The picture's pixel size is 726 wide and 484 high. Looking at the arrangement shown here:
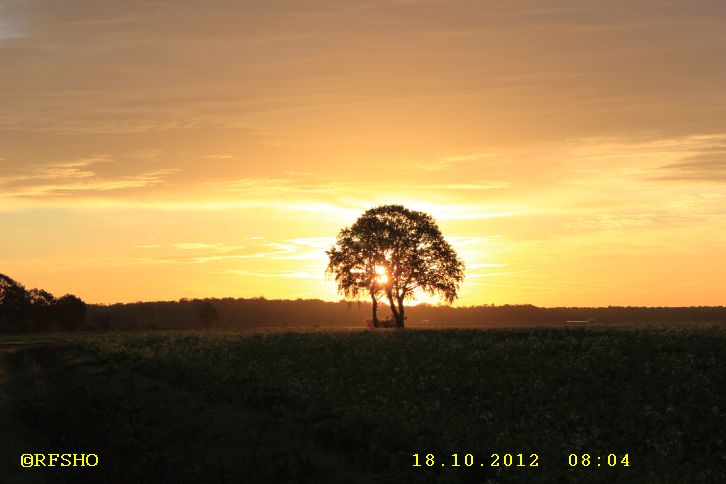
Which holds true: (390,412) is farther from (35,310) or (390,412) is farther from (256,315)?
(256,315)

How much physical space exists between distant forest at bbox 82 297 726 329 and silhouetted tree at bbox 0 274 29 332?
39.5ft

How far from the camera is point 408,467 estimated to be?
66.5ft

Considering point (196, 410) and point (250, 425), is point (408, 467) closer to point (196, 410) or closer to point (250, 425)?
point (250, 425)

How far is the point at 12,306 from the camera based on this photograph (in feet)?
366

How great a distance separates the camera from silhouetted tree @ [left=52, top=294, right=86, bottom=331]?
4574 inches

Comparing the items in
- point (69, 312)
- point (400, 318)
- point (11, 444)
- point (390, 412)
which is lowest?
point (11, 444)

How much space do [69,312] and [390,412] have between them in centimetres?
10311

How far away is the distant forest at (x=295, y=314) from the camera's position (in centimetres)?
12744

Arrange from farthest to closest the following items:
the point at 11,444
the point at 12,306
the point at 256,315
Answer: the point at 256,315 < the point at 12,306 < the point at 11,444

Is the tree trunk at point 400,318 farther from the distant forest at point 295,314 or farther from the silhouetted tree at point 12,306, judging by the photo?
the silhouetted tree at point 12,306

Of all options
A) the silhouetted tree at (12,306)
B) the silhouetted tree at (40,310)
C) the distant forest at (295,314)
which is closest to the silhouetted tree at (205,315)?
the distant forest at (295,314)

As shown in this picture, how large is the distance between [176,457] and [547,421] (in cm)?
1329

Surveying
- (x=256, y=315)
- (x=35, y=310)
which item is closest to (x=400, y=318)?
(x=35, y=310)

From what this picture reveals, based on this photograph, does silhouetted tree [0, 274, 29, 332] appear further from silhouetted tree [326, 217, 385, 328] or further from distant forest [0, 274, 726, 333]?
silhouetted tree [326, 217, 385, 328]
